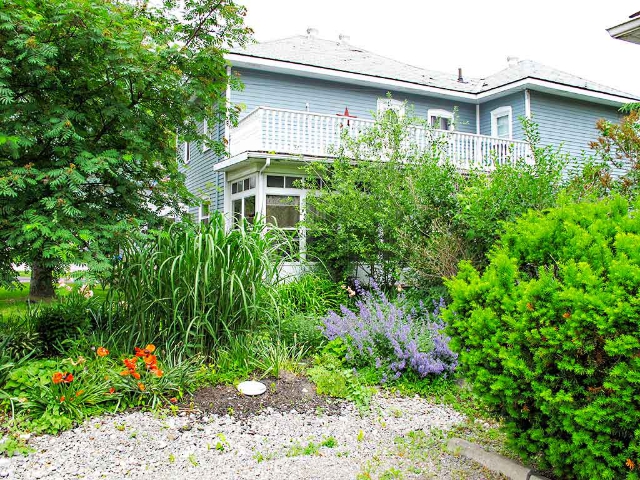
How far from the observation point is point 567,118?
15734 millimetres

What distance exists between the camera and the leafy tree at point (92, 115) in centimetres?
384

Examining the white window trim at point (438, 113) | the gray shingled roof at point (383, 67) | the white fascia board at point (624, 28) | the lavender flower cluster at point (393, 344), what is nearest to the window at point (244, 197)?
the gray shingled roof at point (383, 67)

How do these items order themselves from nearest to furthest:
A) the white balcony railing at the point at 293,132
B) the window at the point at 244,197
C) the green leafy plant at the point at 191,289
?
the green leafy plant at the point at 191,289, the white balcony railing at the point at 293,132, the window at the point at 244,197

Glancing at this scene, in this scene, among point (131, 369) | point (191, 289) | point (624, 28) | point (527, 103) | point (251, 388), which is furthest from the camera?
point (527, 103)

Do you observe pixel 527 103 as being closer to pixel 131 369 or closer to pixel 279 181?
pixel 279 181

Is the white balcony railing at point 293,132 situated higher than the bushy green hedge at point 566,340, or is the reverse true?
the white balcony railing at point 293,132

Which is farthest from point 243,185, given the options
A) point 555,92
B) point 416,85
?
point 555,92

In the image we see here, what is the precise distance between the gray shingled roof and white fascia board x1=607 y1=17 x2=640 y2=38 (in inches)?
Result: 265

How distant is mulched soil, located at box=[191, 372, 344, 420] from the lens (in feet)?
12.7

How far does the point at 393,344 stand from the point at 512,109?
41.9 feet

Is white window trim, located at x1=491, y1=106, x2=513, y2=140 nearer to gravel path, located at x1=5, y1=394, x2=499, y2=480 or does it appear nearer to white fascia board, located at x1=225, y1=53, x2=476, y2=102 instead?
white fascia board, located at x1=225, y1=53, x2=476, y2=102

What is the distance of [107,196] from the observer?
461cm

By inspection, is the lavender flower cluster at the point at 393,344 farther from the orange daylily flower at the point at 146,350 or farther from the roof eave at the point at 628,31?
the roof eave at the point at 628,31

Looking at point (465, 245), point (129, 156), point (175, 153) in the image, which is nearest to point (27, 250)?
point (129, 156)
